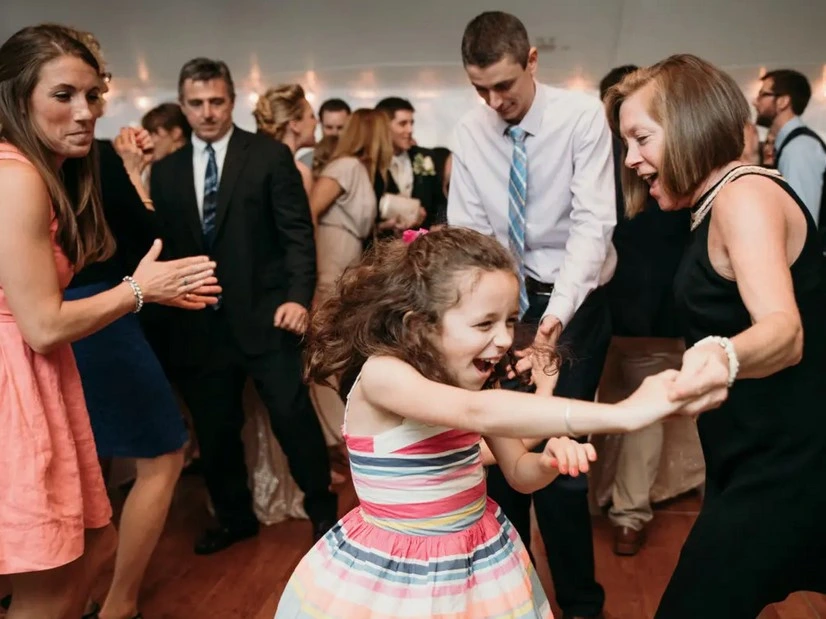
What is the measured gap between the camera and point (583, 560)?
7.58ft

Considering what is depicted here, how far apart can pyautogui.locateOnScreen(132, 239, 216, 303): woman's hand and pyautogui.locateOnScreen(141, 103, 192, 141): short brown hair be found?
2.24m

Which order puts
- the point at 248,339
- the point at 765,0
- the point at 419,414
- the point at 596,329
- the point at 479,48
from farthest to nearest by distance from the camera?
the point at 765,0
the point at 248,339
the point at 596,329
the point at 479,48
the point at 419,414

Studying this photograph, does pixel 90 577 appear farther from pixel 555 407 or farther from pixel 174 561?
pixel 555 407

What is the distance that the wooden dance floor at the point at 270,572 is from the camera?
249cm

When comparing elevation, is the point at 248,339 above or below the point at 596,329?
below

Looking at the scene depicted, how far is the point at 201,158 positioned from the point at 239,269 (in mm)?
406

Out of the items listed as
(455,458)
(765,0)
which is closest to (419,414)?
(455,458)

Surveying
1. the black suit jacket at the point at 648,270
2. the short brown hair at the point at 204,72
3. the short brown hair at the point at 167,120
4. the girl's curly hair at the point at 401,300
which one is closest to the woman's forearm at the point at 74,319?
the girl's curly hair at the point at 401,300

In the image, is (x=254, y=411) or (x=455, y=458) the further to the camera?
(x=254, y=411)

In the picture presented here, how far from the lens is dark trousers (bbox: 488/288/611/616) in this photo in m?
2.29

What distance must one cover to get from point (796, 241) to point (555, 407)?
51 cm

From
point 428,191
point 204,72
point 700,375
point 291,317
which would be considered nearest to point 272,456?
point 291,317

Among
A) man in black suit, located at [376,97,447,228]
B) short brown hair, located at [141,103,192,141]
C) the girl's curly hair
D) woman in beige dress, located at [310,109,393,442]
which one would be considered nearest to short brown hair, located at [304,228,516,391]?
the girl's curly hair

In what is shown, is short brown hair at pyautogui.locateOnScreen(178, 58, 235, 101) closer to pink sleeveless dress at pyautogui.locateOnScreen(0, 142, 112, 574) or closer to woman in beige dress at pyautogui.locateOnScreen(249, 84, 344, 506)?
→ woman in beige dress at pyautogui.locateOnScreen(249, 84, 344, 506)
